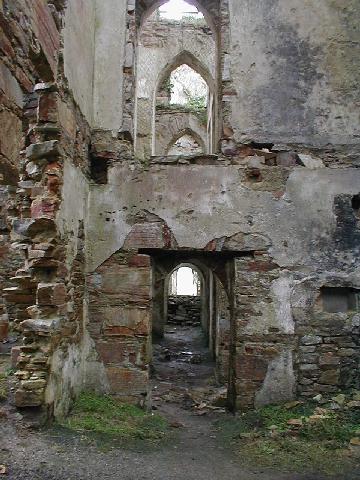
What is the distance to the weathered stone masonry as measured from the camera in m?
5.47

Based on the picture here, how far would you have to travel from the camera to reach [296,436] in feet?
15.5

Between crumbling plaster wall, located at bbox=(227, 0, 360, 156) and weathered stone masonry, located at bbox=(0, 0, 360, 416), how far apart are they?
17 millimetres

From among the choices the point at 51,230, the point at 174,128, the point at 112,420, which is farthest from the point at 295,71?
the point at 174,128

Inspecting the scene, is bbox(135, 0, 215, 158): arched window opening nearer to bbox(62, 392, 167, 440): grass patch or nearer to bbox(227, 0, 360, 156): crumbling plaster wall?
bbox(227, 0, 360, 156): crumbling plaster wall

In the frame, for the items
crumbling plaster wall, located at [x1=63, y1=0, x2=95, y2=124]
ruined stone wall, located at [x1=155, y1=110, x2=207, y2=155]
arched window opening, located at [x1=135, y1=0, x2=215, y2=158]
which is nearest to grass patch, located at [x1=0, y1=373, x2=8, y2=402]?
crumbling plaster wall, located at [x1=63, y1=0, x2=95, y2=124]

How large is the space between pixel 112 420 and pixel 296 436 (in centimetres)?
204

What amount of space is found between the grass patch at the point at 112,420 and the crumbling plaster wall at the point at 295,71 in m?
3.76

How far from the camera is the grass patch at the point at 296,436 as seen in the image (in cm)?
411

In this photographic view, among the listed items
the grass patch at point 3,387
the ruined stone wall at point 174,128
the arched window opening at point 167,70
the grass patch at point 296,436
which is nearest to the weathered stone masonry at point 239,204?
the grass patch at point 296,436

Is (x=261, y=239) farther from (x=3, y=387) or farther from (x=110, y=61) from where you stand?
(x=3, y=387)

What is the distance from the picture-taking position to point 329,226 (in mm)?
5688

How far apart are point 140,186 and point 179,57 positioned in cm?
812

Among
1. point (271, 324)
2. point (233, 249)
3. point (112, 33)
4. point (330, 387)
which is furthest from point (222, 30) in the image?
point (330, 387)

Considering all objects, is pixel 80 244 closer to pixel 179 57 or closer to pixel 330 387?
pixel 330 387
